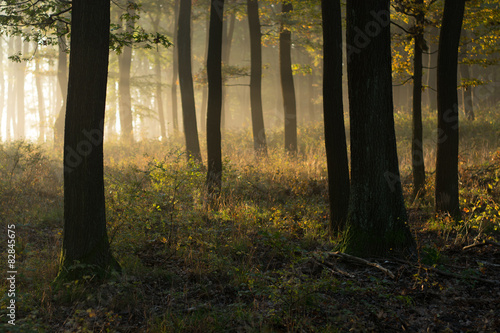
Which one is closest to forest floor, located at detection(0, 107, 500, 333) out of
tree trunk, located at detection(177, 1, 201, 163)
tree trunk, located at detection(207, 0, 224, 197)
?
tree trunk, located at detection(207, 0, 224, 197)

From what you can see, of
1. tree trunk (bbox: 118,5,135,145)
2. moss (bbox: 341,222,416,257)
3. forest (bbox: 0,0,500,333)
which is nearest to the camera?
forest (bbox: 0,0,500,333)

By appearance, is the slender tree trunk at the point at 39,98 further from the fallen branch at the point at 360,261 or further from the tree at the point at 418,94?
the fallen branch at the point at 360,261

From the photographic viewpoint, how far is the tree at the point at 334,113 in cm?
695

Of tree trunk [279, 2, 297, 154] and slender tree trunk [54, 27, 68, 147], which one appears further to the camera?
slender tree trunk [54, 27, 68, 147]

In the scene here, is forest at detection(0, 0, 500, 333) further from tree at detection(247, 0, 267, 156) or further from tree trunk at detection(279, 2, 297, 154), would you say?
tree trunk at detection(279, 2, 297, 154)

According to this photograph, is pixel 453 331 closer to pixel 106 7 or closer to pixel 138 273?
pixel 138 273

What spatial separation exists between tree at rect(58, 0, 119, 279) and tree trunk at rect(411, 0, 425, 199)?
708 centimetres

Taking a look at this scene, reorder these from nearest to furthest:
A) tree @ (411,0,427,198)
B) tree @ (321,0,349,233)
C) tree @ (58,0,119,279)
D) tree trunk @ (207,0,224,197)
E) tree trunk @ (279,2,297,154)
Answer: tree @ (58,0,119,279) < tree @ (321,0,349,233) < tree @ (411,0,427,198) < tree trunk @ (207,0,224,197) < tree trunk @ (279,2,297,154)

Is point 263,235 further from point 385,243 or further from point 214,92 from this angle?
point 214,92

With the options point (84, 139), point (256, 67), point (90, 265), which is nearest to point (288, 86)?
point (256, 67)

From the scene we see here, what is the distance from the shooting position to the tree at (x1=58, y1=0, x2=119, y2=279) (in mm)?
4871

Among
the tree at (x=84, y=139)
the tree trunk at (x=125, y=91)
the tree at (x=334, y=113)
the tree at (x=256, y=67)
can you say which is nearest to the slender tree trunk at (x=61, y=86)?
the tree trunk at (x=125, y=91)

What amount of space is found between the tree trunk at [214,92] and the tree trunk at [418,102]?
183 inches

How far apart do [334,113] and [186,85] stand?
8521 millimetres
